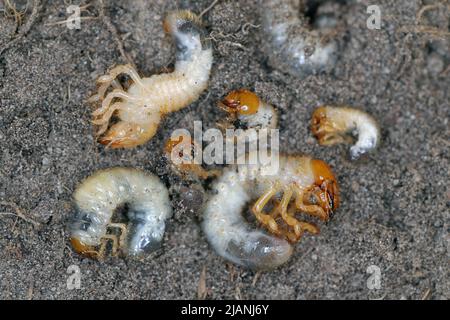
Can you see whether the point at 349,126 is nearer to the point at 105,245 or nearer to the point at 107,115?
the point at 107,115

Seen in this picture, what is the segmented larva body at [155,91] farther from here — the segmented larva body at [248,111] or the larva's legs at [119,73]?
the segmented larva body at [248,111]

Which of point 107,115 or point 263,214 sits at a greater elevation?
point 107,115

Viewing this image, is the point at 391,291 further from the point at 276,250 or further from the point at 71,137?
the point at 71,137

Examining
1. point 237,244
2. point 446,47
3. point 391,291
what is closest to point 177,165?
point 237,244

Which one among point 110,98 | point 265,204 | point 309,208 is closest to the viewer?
point 110,98

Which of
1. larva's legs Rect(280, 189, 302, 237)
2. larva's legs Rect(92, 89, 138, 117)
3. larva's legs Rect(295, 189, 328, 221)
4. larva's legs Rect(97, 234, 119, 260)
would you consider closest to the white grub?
larva's legs Rect(280, 189, 302, 237)

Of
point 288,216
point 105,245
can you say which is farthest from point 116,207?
point 288,216

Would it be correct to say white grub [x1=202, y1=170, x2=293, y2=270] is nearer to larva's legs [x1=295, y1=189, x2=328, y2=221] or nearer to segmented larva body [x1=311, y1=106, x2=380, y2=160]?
larva's legs [x1=295, y1=189, x2=328, y2=221]
